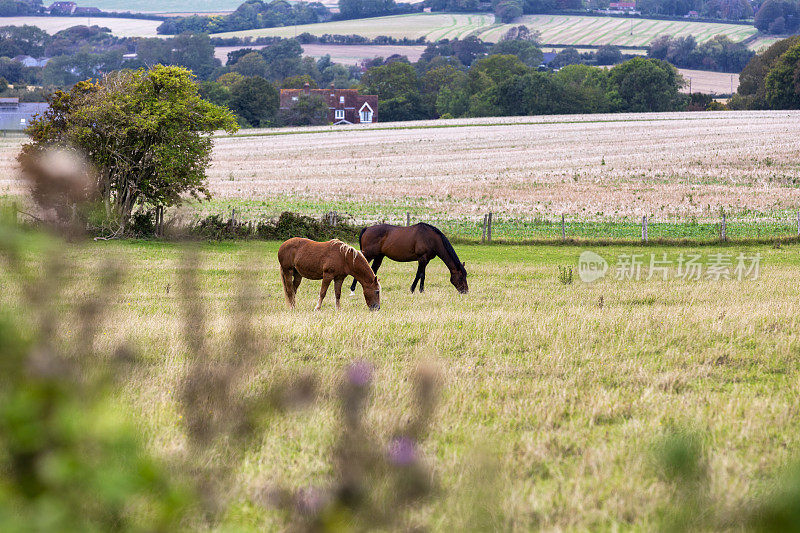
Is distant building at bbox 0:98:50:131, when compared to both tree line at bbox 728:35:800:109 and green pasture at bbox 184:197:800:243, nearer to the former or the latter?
green pasture at bbox 184:197:800:243

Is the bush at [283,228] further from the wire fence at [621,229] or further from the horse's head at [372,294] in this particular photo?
the horse's head at [372,294]

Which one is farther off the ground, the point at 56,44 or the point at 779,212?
the point at 56,44

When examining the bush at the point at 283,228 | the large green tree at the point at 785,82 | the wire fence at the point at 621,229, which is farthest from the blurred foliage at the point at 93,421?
the large green tree at the point at 785,82

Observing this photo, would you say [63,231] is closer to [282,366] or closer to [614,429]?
[614,429]

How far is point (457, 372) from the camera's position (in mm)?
9156

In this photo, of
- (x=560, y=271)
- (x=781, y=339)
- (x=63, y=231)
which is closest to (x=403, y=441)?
(x=63, y=231)

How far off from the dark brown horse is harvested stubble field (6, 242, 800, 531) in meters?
1.97

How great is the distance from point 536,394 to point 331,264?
7.97 metres

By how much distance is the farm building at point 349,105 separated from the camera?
121875mm

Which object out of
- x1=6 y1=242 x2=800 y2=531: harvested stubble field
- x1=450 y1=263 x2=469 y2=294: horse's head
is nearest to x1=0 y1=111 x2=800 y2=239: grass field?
x1=450 y1=263 x2=469 y2=294: horse's head

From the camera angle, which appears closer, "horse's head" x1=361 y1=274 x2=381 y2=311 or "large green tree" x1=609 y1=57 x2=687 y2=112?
"horse's head" x1=361 y1=274 x2=381 y2=311

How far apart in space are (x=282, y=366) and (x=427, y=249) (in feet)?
36.1

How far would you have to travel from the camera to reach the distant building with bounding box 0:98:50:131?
90213mm

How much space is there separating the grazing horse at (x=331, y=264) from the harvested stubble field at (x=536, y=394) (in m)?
0.70
